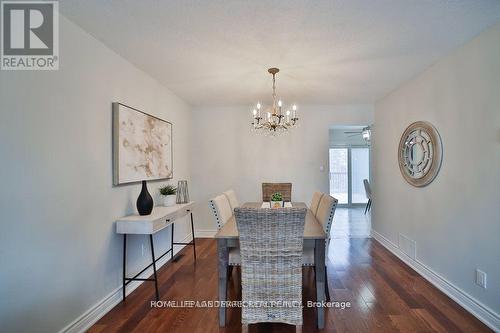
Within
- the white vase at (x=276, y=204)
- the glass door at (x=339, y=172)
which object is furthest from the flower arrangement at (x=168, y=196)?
the glass door at (x=339, y=172)

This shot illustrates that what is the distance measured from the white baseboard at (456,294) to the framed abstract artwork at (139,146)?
346 centimetres

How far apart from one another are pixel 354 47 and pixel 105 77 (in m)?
2.39

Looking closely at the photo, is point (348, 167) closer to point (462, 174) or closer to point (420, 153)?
point (420, 153)

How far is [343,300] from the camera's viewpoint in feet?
7.74

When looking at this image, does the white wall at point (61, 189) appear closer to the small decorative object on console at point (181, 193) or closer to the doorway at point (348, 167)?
the small decorative object on console at point (181, 193)

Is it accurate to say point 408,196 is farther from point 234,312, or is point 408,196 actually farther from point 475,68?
point 234,312

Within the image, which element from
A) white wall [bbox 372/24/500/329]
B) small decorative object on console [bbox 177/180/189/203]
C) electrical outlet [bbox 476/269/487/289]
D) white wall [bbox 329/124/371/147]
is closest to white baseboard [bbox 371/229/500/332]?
white wall [bbox 372/24/500/329]

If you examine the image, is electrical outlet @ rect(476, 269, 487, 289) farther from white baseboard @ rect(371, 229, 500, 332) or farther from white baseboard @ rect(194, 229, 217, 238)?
white baseboard @ rect(194, 229, 217, 238)

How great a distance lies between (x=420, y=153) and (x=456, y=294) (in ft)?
5.01

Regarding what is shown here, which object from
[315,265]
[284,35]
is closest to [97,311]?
[315,265]

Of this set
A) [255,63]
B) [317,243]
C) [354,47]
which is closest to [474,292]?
[317,243]

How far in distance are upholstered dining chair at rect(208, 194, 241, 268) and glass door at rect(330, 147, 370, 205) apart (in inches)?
217

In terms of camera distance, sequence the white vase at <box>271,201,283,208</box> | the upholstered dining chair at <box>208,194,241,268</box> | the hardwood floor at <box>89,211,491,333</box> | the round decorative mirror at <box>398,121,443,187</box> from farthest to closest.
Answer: the white vase at <box>271,201,283,208</box>, the round decorative mirror at <box>398,121,443,187</box>, the upholstered dining chair at <box>208,194,241,268</box>, the hardwood floor at <box>89,211,491,333</box>

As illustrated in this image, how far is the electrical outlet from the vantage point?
2.06 metres
